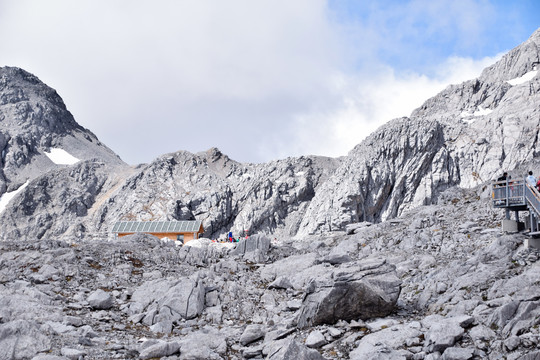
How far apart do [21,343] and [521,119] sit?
95.1m

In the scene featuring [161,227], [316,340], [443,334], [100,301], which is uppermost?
[161,227]

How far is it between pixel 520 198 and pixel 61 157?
142 metres

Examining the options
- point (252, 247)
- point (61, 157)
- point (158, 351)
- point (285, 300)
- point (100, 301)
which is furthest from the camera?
point (61, 157)

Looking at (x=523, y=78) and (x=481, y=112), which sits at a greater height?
(x=523, y=78)

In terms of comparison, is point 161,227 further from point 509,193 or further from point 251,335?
point 509,193

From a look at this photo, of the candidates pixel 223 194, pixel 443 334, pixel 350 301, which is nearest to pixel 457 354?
pixel 443 334

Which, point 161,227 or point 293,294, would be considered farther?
point 161,227

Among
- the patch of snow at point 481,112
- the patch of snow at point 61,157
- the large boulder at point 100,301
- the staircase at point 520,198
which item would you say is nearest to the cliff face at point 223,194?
the patch of snow at point 481,112

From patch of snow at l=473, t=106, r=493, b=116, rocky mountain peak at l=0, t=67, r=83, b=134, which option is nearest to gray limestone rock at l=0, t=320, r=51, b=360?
patch of snow at l=473, t=106, r=493, b=116

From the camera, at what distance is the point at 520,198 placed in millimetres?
18766

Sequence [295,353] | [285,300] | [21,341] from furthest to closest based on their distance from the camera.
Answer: [285,300]
[21,341]
[295,353]

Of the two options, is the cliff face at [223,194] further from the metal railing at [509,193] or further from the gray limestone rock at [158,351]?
the gray limestone rock at [158,351]

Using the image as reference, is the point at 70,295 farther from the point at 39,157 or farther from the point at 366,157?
the point at 39,157

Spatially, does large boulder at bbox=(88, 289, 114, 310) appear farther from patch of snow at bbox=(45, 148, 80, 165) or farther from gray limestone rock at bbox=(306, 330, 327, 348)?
patch of snow at bbox=(45, 148, 80, 165)
